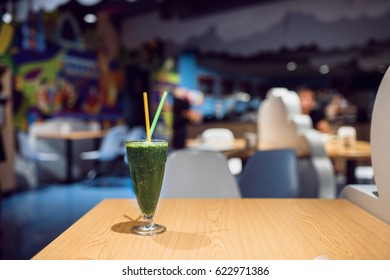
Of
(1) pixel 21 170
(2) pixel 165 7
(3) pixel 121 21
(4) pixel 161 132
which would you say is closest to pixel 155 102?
(4) pixel 161 132

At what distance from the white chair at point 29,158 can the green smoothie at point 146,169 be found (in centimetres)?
556

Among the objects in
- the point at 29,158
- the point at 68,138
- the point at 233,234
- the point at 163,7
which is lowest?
the point at 29,158

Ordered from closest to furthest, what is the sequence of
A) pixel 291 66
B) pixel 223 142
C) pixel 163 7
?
pixel 223 142 < pixel 163 7 < pixel 291 66

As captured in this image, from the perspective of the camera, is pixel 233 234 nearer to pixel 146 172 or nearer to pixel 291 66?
pixel 146 172

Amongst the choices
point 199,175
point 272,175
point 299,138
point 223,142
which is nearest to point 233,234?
point 199,175

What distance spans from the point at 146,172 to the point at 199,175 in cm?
114

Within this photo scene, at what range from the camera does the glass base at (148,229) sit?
98 cm

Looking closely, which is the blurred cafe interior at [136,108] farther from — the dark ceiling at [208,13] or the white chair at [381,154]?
the white chair at [381,154]

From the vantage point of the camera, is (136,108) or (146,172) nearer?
(146,172)

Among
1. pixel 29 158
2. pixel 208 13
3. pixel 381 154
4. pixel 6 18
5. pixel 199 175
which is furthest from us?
pixel 208 13

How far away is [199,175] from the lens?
2.12 metres

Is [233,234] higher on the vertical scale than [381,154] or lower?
lower

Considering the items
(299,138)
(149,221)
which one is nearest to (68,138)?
(299,138)

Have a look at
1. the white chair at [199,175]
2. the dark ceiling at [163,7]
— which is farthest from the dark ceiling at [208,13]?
the white chair at [199,175]
